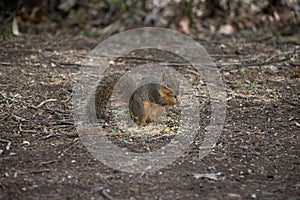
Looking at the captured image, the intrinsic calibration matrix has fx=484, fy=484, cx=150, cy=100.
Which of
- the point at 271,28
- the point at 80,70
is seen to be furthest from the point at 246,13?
the point at 80,70

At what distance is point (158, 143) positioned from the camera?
12.0 ft

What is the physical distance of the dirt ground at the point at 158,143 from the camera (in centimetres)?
295

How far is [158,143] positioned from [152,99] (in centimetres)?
44

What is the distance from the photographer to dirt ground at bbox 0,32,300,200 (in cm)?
295

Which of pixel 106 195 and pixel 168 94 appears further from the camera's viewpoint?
pixel 168 94

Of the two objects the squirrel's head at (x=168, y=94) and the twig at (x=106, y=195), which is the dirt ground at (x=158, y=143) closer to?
the twig at (x=106, y=195)

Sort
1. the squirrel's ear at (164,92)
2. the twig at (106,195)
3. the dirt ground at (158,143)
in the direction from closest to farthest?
1. the twig at (106,195)
2. the dirt ground at (158,143)
3. the squirrel's ear at (164,92)

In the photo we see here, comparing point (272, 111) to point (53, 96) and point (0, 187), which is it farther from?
point (0, 187)

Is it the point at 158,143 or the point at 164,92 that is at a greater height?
the point at 164,92

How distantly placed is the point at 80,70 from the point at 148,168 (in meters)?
2.31

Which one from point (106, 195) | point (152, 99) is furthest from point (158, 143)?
point (106, 195)

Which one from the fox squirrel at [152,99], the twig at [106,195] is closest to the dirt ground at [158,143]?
the twig at [106,195]

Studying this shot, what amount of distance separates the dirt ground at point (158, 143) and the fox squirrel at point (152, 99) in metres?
0.36

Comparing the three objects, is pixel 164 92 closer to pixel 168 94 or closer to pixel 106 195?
pixel 168 94
